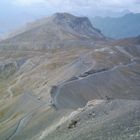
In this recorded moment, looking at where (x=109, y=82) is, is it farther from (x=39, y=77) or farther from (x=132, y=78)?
(x=39, y=77)

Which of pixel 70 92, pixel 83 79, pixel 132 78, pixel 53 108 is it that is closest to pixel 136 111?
pixel 53 108

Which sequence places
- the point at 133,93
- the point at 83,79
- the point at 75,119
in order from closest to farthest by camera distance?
the point at 75,119, the point at 83,79, the point at 133,93

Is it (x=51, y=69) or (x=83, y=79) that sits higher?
(x=83, y=79)

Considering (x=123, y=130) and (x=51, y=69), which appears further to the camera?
(x=51, y=69)

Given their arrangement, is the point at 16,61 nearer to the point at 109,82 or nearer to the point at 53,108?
the point at 109,82

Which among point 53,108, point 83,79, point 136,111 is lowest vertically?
point 83,79

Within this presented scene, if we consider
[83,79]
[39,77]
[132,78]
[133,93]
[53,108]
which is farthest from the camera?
[39,77]

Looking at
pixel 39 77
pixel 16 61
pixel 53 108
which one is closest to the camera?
pixel 53 108

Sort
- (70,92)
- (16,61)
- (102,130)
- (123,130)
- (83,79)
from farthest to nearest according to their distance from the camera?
1. (16,61)
2. (83,79)
3. (70,92)
4. (102,130)
5. (123,130)

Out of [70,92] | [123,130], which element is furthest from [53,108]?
[123,130]
